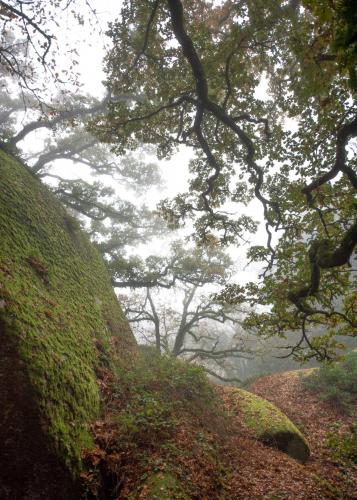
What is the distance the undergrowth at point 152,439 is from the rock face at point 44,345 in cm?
34

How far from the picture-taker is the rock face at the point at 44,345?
134 inches

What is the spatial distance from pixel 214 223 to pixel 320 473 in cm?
676

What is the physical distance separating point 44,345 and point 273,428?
6045 mm

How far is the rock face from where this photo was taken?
3.41m

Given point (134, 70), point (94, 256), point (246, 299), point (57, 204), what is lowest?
point (246, 299)

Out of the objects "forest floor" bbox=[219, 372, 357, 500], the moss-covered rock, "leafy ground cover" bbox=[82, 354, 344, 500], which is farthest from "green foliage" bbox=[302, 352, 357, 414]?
the moss-covered rock

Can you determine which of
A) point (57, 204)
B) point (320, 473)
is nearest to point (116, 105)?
point (57, 204)

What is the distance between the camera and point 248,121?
7.45 meters

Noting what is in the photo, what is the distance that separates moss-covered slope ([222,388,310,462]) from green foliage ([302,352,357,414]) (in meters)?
3.58

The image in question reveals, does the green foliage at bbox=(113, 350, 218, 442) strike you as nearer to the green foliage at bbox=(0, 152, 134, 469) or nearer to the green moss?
the green foliage at bbox=(0, 152, 134, 469)

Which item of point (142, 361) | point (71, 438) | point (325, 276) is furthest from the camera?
point (142, 361)

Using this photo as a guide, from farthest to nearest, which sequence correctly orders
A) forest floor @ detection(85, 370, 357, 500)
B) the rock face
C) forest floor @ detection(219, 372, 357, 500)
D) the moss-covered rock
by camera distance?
forest floor @ detection(219, 372, 357, 500) < forest floor @ detection(85, 370, 357, 500) < the moss-covered rock < the rock face

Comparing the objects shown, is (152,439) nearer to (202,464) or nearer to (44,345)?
(202,464)

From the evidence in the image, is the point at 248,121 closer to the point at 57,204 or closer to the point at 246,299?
the point at 246,299
